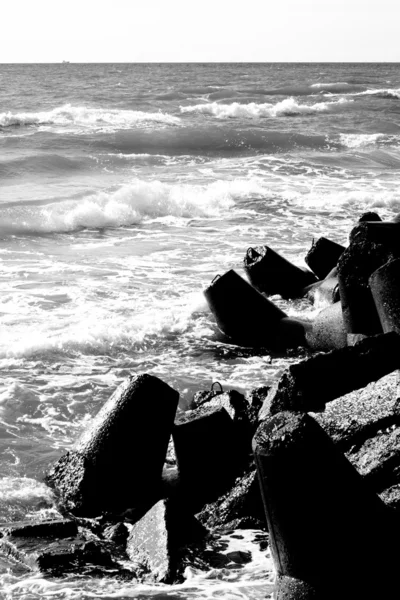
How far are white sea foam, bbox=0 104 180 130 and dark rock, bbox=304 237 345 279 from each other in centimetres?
1852

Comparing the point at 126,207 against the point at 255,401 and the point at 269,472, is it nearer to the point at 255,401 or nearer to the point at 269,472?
the point at 255,401

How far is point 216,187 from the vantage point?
15.8 meters

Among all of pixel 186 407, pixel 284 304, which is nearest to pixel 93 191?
pixel 284 304

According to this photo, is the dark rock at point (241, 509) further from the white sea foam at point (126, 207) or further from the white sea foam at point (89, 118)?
the white sea foam at point (89, 118)

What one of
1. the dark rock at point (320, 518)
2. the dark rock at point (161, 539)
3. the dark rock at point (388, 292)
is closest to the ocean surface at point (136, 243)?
the dark rock at point (161, 539)

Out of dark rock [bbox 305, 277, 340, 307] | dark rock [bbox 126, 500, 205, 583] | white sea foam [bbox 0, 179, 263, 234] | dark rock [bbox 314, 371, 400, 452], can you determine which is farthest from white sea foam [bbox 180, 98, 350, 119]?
dark rock [bbox 126, 500, 205, 583]

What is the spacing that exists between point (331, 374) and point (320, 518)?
186cm

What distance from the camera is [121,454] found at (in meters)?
4.76

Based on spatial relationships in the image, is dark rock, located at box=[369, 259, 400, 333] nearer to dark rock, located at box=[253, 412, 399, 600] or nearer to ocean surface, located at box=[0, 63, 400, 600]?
ocean surface, located at box=[0, 63, 400, 600]

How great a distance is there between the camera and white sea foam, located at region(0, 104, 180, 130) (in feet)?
91.5

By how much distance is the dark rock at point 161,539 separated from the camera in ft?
12.7

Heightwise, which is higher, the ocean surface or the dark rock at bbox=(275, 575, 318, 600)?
the ocean surface

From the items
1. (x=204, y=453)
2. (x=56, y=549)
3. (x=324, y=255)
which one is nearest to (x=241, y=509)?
(x=204, y=453)

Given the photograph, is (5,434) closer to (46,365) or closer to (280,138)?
(46,365)
